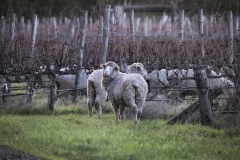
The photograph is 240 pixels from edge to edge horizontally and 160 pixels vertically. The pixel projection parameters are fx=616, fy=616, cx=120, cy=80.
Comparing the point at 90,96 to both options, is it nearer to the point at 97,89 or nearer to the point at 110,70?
the point at 97,89

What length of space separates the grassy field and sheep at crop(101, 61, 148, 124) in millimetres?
373

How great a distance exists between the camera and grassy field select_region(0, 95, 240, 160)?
32.3 ft

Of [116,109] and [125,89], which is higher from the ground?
[125,89]

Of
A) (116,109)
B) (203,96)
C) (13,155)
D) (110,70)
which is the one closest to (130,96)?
A: (116,109)

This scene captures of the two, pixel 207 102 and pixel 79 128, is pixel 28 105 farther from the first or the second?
pixel 207 102

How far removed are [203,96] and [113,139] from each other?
2519 mm

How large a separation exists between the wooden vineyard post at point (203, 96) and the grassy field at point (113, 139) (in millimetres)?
264

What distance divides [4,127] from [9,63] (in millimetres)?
4553

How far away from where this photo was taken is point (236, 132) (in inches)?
457

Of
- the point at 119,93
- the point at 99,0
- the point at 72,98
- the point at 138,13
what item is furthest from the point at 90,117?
the point at 138,13

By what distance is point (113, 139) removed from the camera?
1079 cm

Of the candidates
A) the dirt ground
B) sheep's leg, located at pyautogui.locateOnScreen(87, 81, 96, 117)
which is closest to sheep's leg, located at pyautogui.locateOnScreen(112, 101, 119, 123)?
sheep's leg, located at pyautogui.locateOnScreen(87, 81, 96, 117)

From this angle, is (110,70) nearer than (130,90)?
No

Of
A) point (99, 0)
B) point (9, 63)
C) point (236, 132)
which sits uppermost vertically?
point (99, 0)
